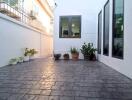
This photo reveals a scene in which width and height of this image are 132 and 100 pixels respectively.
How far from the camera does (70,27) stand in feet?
36.8

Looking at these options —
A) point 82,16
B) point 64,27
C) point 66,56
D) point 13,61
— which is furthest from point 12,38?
point 82,16

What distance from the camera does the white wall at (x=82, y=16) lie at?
36.7ft

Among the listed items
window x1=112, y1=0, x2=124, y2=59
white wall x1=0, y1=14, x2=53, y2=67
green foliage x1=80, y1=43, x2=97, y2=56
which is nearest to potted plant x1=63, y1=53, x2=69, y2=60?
green foliage x1=80, y1=43, x2=97, y2=56

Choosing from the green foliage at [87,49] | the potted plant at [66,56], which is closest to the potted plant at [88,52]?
the green foliage at [87,49]

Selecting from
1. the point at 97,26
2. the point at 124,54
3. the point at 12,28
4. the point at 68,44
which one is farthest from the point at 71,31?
the point at 124,54

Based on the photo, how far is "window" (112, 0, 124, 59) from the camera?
17.6ft

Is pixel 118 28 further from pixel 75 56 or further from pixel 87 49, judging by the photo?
pixel 75 56

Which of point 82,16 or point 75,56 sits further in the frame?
point 82,16

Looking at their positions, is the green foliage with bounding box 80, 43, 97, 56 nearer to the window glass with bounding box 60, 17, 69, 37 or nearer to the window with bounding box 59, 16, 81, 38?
the window with bounding box 59, 16, 81, 38

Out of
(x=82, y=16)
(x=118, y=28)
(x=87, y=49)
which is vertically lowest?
(x=87, y=49)

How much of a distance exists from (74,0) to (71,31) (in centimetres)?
184

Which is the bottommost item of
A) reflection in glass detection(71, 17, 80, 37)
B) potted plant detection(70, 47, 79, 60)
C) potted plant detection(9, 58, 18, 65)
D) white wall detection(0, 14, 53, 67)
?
potted plant detection(9, 58, 18, 65)

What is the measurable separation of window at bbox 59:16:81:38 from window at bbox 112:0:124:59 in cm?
501

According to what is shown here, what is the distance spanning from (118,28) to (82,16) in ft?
18.5
